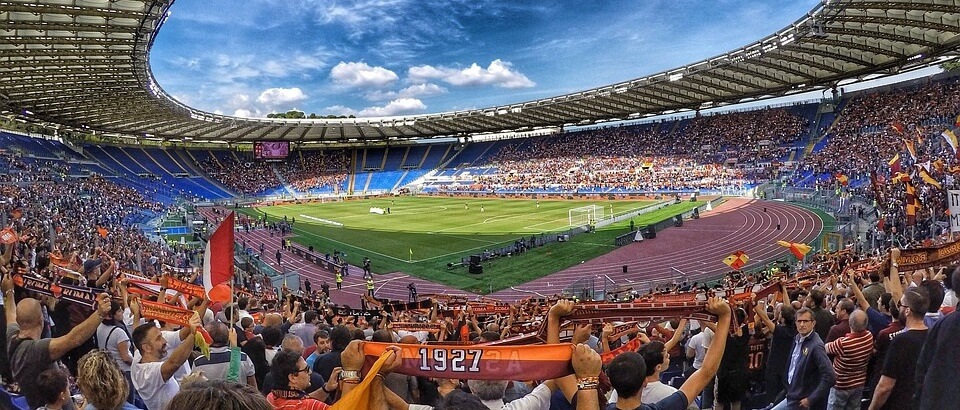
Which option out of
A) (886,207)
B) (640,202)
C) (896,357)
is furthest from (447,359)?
(640,202)

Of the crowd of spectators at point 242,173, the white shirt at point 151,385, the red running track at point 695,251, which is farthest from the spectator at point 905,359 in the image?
the crowd of spectators at point 242,173

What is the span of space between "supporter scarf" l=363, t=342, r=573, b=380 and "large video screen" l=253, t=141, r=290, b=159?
254 ft

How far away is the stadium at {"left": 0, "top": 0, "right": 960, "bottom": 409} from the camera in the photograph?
18.5 feet

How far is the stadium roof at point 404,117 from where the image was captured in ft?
79.7

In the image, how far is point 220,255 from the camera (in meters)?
6.21

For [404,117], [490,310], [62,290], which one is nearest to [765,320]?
[490,310]

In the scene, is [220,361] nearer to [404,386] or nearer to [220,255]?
[220,255]

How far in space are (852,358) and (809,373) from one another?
36cm

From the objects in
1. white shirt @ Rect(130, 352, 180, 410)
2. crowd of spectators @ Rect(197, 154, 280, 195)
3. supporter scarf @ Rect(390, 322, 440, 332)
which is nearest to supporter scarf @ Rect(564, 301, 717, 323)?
white shirt @ Rect(130, 352, 180, 410)

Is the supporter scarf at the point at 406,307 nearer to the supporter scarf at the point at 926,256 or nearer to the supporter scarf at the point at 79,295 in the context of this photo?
the supporter scarf at the point at 79,295

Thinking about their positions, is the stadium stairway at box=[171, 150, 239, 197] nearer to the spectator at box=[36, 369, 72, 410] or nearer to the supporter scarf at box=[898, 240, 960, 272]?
the supporter scarf at box=[898, 240, 960, 272]

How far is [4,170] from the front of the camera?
36031mm

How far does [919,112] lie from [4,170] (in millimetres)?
61653

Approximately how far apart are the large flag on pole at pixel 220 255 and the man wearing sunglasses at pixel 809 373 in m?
5.63
